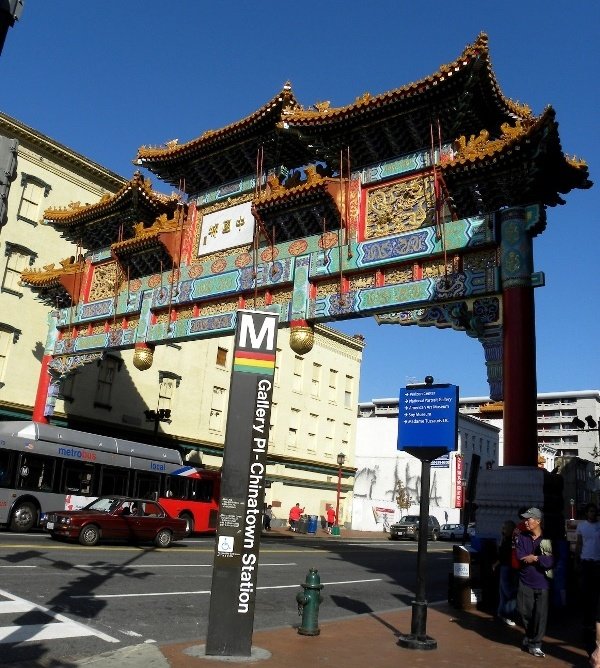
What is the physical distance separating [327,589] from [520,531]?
21.2ft

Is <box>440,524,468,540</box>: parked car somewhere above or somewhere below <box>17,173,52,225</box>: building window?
below

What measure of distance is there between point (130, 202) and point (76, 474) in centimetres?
1009

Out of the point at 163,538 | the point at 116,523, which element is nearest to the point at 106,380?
the point at 163,538

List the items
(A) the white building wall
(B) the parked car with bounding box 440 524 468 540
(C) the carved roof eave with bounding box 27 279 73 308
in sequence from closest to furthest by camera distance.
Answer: (C) the carved roof eave with bounding box 27 279 73 308 → (B) the parked car with bounding box 440 524 468 540 → (A) the white building wall

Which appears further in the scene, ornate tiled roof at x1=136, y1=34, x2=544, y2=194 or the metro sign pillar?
ornate tiled roof at x1=136, y1=34, x2=544, y2=194

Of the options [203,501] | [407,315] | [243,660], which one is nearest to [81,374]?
[203,501]

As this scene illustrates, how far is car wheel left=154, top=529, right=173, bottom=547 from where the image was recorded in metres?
19.8

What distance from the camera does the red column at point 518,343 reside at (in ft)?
44.3

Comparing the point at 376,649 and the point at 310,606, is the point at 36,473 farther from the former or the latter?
the point at 376,649

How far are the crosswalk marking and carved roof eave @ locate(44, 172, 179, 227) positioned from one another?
55.6 feet

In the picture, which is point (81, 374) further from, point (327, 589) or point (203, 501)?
point (327, 589)

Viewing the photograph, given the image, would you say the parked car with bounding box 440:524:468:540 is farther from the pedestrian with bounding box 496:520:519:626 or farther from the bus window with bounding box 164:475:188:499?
the pedestrian with bounding box 496:520:519:626

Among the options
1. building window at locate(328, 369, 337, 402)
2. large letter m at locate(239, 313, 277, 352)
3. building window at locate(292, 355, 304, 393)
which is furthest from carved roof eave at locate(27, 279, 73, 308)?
building window at locate(328, 369, 337, 402)

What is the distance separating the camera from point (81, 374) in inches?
1276
